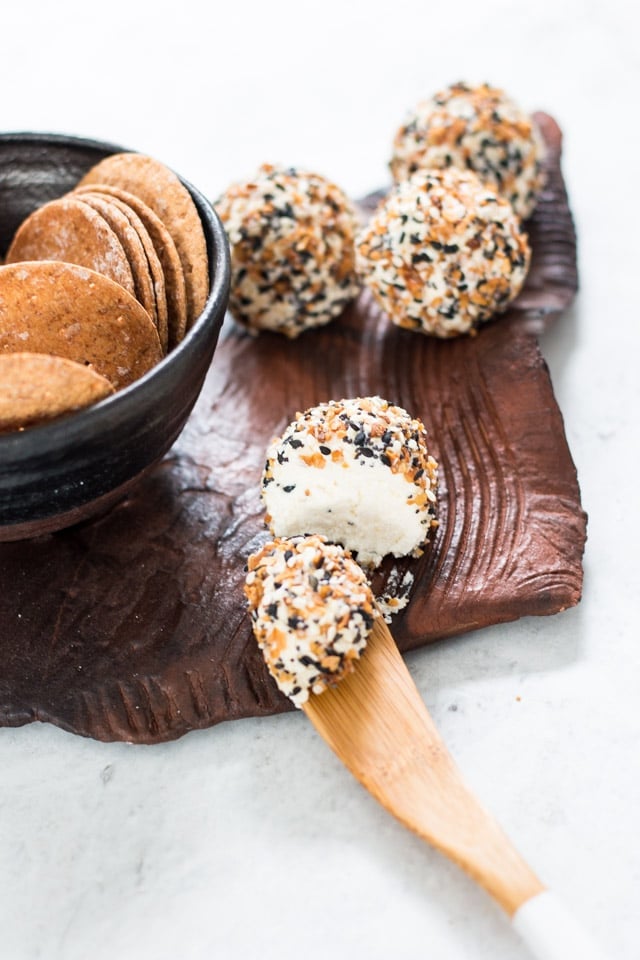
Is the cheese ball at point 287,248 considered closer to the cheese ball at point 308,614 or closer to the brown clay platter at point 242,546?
the brown clay platter at point 242,546

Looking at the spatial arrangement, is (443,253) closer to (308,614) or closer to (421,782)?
(308,614)

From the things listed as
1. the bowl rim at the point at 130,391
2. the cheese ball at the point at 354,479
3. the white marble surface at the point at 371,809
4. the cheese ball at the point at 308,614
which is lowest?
the white marble surface at the point at 371,809

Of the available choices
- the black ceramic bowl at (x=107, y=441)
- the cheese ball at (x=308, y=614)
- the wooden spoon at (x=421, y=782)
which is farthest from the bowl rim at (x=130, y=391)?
the wooden spoon at (x=421, y=782)

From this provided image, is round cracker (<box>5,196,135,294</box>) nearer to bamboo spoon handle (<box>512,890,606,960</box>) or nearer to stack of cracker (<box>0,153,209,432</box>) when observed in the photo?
stack of cracker (<box>0,153,209,432</box>)

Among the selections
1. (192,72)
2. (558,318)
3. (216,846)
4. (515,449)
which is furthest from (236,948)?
(192,72)

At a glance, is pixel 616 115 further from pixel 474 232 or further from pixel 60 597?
pixel 60 597
